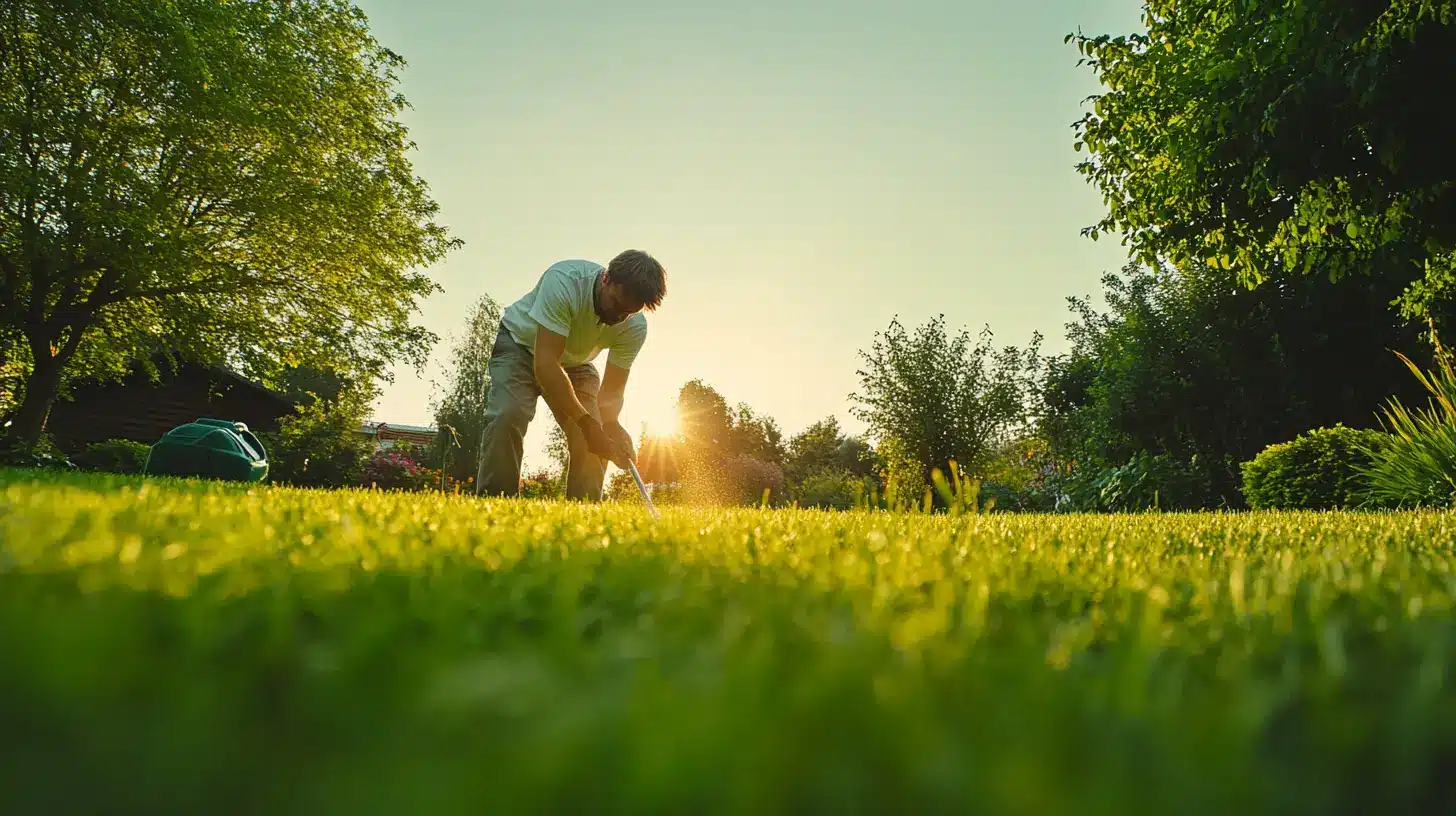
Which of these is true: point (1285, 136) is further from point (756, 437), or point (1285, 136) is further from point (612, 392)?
point (756, 437)

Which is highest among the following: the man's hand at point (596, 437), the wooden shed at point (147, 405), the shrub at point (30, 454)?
the wooden shed at point (147, 405)

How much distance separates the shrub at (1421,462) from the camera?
29.0 ft

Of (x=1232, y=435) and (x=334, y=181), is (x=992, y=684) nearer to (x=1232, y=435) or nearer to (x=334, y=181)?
(x=334, y=181)

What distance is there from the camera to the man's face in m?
6.36

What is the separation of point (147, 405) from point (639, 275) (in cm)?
3182

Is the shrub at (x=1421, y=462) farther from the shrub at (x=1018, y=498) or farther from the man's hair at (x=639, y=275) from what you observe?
the shrub at (x=1018, y=498)

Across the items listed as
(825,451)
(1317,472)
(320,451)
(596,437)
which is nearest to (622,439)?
(596,437)

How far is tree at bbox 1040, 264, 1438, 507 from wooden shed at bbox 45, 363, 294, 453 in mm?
30416

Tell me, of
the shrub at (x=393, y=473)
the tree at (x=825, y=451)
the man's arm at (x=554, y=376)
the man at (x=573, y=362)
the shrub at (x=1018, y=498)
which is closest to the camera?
the man's arm at (x=554, y=376)

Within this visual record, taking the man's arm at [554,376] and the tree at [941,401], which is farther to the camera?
the tree at [941,401]

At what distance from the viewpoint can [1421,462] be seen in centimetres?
921

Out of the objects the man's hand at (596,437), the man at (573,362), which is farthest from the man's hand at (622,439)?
the man's hand at (596,437)

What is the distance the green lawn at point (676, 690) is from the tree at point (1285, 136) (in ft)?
27.1

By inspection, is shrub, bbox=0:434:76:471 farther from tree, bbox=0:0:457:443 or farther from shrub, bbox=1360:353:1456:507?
shrub, bbox=1360:353:1456:507
